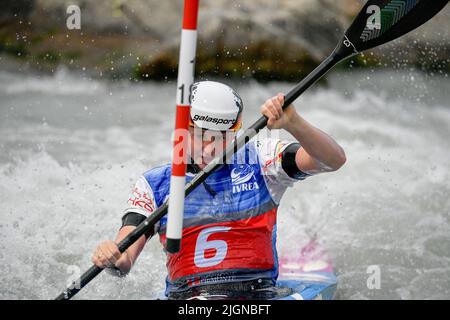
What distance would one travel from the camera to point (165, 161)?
27.6ft

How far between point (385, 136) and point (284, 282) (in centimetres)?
586

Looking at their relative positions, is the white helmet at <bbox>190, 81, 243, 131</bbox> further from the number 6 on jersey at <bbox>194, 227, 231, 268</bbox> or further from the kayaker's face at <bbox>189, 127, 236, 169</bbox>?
the number 6 on jersey at <bbox>194, 227, 231, 268</bbox>

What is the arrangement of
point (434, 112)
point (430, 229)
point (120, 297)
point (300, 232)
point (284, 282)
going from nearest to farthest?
1. point (284, 282)
2. point (120, 297)
3. point (300, 232)
4. point (430, 229)
5. point (434, 112)

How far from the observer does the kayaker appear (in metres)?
3.62

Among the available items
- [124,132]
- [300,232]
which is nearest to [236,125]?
[300,232]

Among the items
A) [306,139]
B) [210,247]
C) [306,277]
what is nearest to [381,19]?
[306,139]

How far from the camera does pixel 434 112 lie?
11344 millimetres

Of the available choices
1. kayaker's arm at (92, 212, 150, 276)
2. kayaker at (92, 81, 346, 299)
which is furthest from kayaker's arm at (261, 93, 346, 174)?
kayaker's arm at (92, 212, 150, 276)

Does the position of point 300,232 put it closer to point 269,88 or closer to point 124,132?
point 124,132

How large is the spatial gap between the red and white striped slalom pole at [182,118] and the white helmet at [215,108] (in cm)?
39

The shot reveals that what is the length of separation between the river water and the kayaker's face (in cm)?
200

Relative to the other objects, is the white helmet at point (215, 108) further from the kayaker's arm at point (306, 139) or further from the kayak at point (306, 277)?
the kayak at point (306, 277)

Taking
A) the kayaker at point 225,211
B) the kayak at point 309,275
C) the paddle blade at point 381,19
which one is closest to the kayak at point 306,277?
the kayak at point 309,275

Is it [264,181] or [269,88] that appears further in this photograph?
[269,88]
